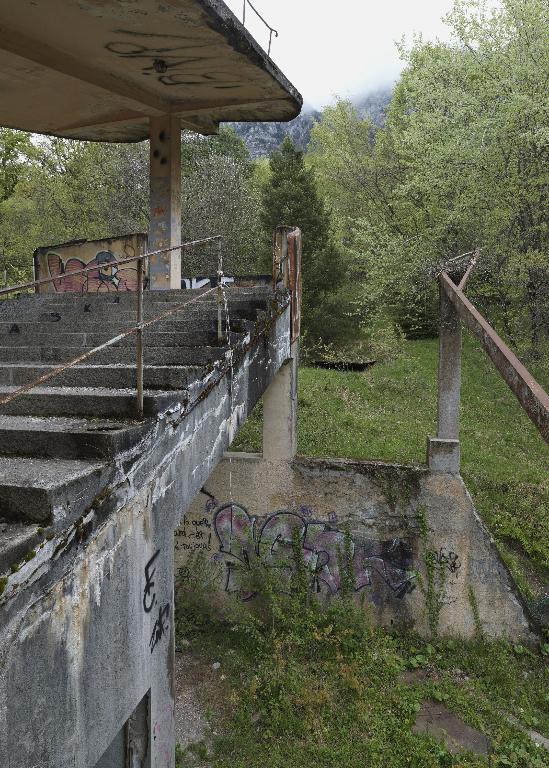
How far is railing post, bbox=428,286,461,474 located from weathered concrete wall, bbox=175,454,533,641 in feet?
0.87

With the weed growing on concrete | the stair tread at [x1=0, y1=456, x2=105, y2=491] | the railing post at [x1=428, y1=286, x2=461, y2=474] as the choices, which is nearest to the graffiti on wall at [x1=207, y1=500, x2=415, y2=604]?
the weed growing on concrete

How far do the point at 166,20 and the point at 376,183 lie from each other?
54.5 ft

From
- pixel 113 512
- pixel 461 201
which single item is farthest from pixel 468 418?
pixel 113 512

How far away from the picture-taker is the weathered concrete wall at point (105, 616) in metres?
2.35

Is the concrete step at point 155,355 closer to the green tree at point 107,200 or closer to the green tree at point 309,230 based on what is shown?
the green tree at point 309,230

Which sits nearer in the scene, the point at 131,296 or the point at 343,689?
Result: the point at 131,296

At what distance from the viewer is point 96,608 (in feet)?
9.59

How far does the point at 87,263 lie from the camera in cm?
1119

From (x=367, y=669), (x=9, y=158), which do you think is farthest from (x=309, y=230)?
(x=367, y=669)

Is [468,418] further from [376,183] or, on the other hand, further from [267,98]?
[376,183]

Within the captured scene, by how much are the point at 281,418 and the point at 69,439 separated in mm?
6204

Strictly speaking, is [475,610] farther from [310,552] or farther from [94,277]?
[94,277]

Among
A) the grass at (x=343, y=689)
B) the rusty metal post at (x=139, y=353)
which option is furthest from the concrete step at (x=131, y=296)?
the grass at (x=343, y=689)

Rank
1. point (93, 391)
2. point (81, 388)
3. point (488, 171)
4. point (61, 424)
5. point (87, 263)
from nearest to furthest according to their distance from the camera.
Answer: point (61, 424) → point (93, 391) → point (81, 388) → point (87, 263) → point (488, 171)
